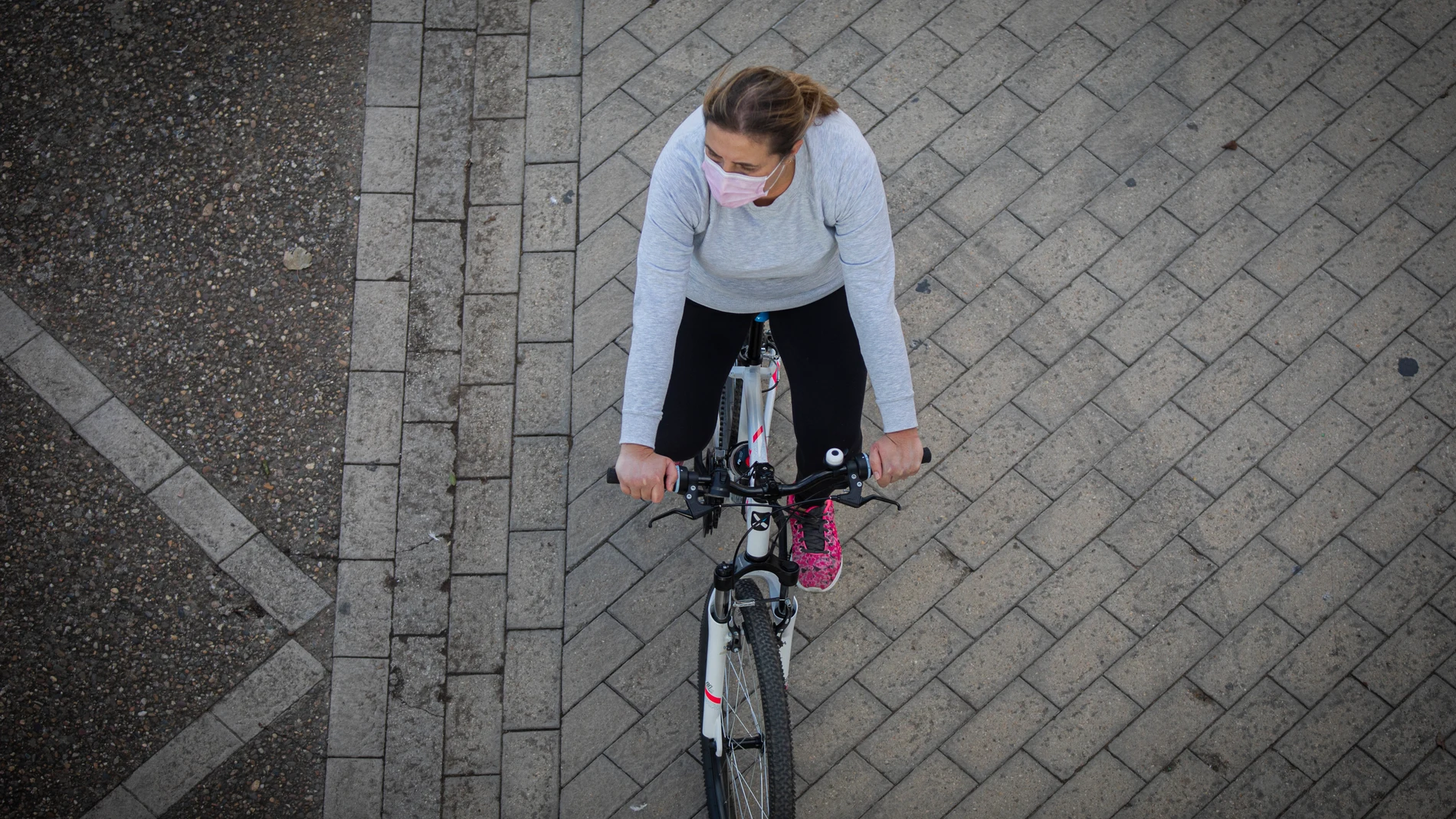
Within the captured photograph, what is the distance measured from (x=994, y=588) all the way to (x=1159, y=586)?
0.69m

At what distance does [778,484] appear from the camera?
2.63 metres

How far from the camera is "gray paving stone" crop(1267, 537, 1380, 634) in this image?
3.85 meters

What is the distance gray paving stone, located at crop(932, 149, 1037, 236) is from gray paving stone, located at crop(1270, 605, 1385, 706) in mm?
2215

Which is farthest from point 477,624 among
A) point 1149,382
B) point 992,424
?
point 1149,382

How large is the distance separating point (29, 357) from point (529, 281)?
225 cm

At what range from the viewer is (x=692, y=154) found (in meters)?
2.61

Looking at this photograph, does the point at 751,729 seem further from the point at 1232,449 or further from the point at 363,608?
the point at 1232,449

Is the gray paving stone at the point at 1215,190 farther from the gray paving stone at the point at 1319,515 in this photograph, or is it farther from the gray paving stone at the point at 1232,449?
the gray paving stone at the point at 1319,515

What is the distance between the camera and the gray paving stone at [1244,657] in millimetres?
3797

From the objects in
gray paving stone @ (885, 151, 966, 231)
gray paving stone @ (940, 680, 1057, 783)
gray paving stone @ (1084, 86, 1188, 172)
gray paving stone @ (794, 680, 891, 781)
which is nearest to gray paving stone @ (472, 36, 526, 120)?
gray paving stone @ (885, 151, 966, 231)

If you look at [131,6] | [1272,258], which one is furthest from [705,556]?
[131,6]

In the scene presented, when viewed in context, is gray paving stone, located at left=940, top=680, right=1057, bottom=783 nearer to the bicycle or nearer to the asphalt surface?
the bicycle

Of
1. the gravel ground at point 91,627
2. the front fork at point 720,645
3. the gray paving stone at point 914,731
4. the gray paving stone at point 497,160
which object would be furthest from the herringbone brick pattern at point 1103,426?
the gravel ground at point 91,627

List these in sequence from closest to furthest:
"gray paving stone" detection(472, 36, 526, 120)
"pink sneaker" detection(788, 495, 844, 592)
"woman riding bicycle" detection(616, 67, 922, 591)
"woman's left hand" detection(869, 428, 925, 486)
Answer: "woman riding bicycle" detection(616, 67, 922, 591) < "woman's left hand" detection(869, 428, 925, 486) < "pink sneaker" detection(788, 495, 844, 592) < "gray paving stone" detection(472, 36, 526, 120)
